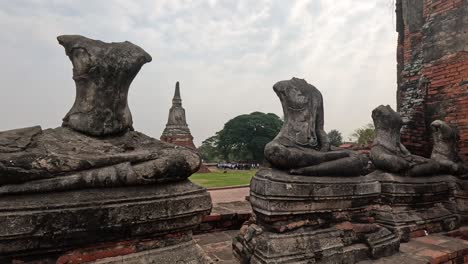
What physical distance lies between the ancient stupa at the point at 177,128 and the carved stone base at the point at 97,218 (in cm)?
2067

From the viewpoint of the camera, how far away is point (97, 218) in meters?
2.10

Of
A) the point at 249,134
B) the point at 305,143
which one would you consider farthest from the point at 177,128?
the point at 305,143

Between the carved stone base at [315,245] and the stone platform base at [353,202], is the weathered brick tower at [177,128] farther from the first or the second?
the carved stone base at [315,245]

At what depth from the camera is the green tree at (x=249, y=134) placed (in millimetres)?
41688

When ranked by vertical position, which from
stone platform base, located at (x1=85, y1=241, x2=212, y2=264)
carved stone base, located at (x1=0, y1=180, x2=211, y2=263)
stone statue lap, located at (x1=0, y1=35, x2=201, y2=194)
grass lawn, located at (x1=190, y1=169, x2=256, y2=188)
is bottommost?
grass lawn, located at (x1=190, y1=169, x2=256, y2=188)

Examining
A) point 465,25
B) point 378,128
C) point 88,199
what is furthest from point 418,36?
point 88,199

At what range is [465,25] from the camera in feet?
20.2

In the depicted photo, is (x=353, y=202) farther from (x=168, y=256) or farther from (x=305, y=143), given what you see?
(x=168, y=256)

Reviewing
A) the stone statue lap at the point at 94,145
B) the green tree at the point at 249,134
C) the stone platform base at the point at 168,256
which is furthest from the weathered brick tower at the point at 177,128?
the stone platform base at the point at 168,256

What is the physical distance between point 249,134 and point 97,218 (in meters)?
40.7

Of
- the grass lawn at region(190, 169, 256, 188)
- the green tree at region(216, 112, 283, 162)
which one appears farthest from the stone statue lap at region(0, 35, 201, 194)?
the green tree at region(216, 112, 283, 162)

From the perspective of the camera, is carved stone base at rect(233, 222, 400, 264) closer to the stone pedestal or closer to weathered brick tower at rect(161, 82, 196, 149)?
the stone pedestal

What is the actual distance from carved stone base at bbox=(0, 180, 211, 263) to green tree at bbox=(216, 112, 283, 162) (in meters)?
38.7

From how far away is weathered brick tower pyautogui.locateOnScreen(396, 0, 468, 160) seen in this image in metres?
6.18
